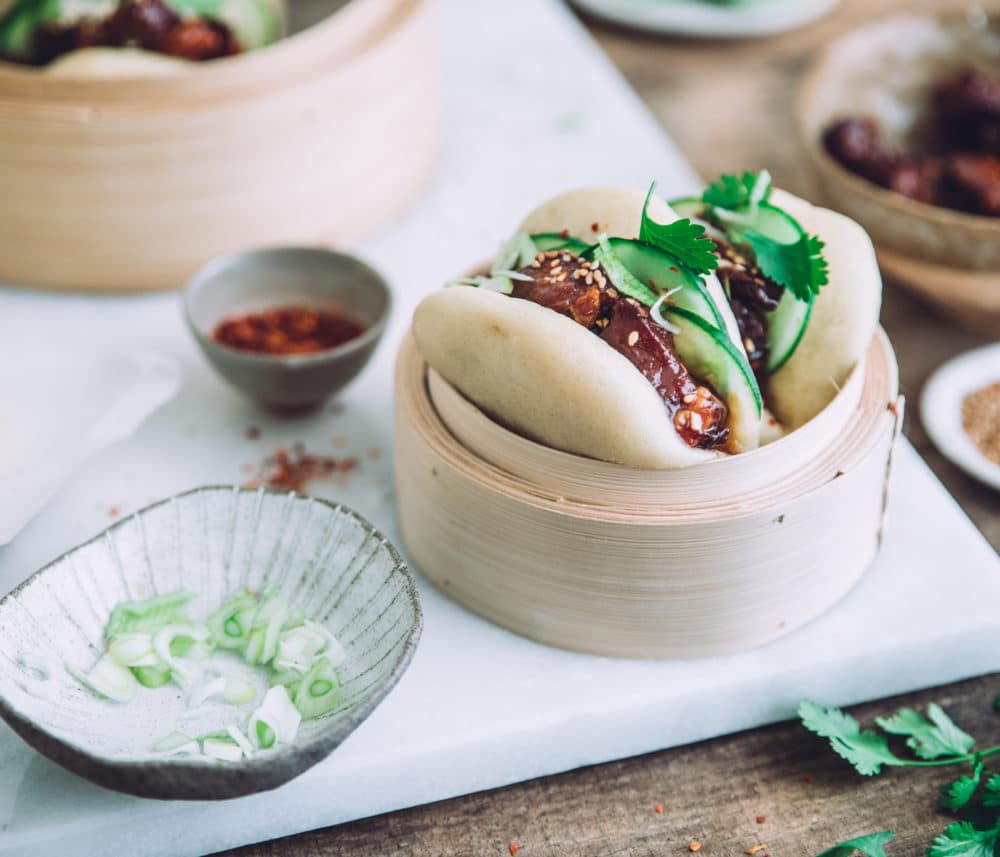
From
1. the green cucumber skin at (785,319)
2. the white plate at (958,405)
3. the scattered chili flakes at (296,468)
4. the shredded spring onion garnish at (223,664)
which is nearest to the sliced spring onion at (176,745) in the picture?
the shredded spring onion garnish at (223,664)

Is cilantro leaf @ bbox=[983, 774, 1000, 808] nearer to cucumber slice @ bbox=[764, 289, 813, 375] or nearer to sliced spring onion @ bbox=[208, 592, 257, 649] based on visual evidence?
cucumber slice @ bbox=[764, 289, 813, 375]

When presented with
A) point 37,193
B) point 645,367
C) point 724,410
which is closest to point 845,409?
point 724,410

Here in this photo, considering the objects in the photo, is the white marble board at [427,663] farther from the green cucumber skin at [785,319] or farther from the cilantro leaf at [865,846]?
the green cucumber skin at [785,319]

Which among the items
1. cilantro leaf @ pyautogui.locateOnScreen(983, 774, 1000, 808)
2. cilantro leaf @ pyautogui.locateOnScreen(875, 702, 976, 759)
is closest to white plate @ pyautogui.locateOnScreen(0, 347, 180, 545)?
cilantro leaf @ pyautogui.locateOnScreen(875, 702, 976, 759)

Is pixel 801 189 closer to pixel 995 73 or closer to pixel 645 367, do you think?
pixel 995 73

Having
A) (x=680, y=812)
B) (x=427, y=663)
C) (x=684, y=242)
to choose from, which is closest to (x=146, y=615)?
(x=427, y=663)

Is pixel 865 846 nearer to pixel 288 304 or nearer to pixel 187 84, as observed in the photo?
pixel 288 304
